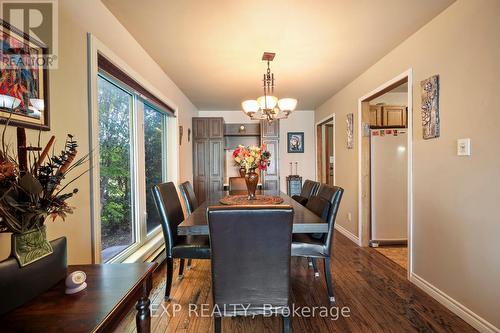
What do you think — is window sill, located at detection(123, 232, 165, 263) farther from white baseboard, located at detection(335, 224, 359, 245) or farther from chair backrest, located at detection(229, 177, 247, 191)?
white baseboard, located at detection(335, 224, 359, 245)

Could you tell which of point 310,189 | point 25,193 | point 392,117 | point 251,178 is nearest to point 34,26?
point 25,193

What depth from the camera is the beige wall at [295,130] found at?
17.7 feet

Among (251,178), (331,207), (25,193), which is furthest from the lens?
(251,178)

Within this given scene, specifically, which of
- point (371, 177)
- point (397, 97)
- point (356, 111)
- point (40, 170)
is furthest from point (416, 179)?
point (40, 170)

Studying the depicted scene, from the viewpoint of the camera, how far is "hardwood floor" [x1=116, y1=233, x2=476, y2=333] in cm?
173

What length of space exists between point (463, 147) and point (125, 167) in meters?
2.91

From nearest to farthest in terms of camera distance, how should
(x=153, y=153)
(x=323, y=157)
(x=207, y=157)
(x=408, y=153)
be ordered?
(x=408, y=153) < (x=153, y=153) < (x=207, y=157) < (x=323, y=157)

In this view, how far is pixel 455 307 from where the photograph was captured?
1.85 metres

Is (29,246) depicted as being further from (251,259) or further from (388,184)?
(388,184)

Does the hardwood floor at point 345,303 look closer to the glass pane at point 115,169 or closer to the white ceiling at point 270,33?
the glass pane at point 115,169

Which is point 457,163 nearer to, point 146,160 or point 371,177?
point 371,177

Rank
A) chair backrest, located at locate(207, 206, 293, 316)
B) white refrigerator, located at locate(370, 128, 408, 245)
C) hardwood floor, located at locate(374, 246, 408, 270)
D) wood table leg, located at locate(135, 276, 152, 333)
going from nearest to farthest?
wood table leg, located at locate(135, 276, 152, 333) < chair backrest, located at locate(207, 206, 293, 316) < hardwood floor, located at locate(374, 246, 408, 270) < white refrigerator, located at locate(370, 128, 408, 245)

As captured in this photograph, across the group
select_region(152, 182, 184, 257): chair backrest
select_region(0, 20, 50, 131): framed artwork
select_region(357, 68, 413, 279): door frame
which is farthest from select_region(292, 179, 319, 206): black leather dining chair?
select_region(0, 20, 50, 131): framed artwork

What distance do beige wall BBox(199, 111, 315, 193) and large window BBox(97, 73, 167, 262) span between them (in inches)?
92.8
